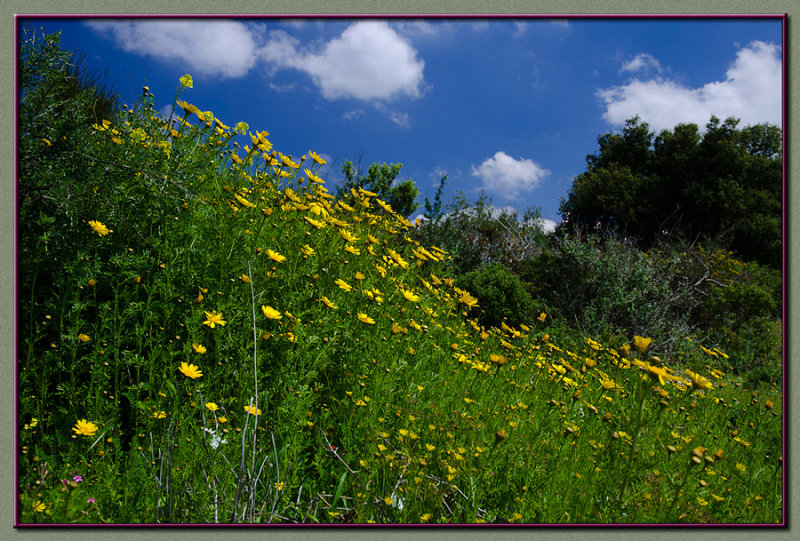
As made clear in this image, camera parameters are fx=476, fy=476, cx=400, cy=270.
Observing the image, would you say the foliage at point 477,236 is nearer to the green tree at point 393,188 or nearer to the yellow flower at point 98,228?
the green tree at point 393,188

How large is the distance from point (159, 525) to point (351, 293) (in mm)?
1457

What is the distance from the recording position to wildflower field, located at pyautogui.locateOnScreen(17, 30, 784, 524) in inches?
62.9

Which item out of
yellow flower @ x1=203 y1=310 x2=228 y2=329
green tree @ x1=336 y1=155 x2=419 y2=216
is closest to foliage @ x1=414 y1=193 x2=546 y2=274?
green tree @ x1=336 y1=155 x2=419 y2=216

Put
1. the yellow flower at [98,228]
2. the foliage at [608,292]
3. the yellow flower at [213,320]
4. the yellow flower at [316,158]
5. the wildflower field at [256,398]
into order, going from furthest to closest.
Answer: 1. the foliage at [608,292]
2. the yellow flower at [316,158]
3. the yellow flower at [98,228]
4. the yellow flower at [213,320]
5. the wildflower field at [256,398]

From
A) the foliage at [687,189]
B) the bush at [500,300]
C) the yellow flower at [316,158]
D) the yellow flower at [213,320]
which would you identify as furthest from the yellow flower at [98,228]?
the foliage at [687,189]

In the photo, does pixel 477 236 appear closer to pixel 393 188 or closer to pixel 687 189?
pixel 393 188

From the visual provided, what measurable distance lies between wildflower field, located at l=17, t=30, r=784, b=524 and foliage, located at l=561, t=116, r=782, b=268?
3048mm

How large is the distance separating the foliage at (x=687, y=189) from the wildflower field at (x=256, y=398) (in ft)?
10.0

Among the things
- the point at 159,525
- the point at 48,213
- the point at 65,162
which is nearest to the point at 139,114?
the point at 65,162

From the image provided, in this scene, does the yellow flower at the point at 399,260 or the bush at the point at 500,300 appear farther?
the bush at the point at 500,300

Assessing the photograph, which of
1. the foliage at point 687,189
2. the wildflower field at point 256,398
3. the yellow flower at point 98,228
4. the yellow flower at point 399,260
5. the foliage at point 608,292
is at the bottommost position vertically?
the wildflower field at point 256,398

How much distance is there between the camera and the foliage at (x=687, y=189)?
21.0 ft

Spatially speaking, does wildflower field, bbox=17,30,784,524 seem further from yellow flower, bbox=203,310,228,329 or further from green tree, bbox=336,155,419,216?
green tree, bbox=336,155,419,216

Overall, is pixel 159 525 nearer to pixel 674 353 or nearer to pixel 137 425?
pixel 137 425
